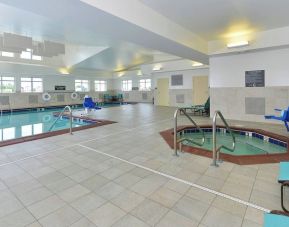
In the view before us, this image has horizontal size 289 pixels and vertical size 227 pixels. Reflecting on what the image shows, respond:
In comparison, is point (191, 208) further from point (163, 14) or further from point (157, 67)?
point (157, 67)

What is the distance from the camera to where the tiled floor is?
5.63 ft

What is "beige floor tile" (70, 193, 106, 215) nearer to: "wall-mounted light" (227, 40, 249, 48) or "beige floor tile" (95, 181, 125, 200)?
"beige floor tile" (95, 181, 125, 200)

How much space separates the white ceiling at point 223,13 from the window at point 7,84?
11657 mm

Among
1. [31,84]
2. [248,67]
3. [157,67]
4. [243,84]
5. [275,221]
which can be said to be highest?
[157,67]

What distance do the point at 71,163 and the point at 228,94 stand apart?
5651 millimetres

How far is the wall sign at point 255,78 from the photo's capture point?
19.6ft

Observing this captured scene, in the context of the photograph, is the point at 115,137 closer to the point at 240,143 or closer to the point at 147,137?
the point at 147,137

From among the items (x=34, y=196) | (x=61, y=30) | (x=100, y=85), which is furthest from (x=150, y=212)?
(x=100, y=85)

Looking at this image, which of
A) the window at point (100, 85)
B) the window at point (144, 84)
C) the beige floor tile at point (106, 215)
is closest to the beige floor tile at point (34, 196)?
the beige floor tile at point (106, 215)

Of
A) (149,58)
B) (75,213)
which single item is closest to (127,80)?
(149,58)

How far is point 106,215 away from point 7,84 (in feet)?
43.5

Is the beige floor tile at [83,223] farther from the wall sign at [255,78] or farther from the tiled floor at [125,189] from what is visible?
the wall sign at [255,78]

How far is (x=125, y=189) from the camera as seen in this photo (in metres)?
2.23

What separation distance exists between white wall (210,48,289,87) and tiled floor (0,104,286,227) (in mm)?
4136
